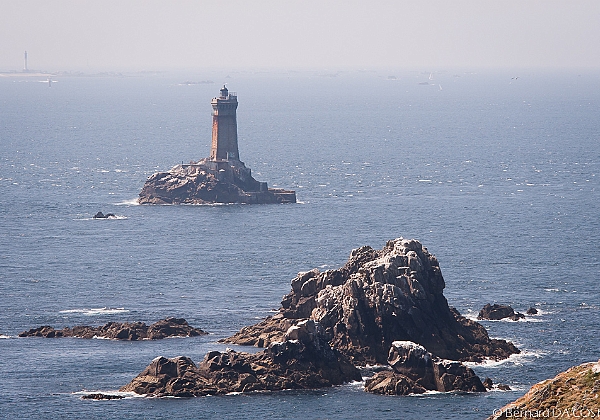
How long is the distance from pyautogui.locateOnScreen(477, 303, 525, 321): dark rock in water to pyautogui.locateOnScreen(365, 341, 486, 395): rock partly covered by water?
19290 millimetres

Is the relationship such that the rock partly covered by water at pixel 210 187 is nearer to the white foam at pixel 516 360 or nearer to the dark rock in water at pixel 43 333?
the dark rock in water at pixel 43 333

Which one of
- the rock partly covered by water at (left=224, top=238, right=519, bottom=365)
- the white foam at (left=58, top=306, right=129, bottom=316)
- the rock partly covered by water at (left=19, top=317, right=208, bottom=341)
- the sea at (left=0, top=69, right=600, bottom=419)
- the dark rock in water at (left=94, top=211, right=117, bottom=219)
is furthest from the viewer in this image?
the dark rock in water at (left=94, top=211, right=117, bottom=219)

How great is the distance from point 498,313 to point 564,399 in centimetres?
5408

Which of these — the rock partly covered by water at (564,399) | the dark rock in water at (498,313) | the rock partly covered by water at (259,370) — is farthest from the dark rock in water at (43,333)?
the rock partly covered by water at (564,399)

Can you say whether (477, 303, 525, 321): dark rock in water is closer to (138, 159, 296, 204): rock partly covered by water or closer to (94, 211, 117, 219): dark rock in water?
(94, 211, 117, 219): dark rock in water

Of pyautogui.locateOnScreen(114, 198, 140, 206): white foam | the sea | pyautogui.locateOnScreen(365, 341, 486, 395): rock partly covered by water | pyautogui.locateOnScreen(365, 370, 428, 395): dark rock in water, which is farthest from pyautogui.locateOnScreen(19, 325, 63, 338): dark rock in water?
pyautogui.locateOnScreen(114, 198, 140, 206): white foam

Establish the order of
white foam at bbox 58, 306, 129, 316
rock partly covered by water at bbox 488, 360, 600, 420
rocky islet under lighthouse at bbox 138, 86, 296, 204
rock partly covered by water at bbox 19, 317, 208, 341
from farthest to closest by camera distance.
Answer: rocky islet under lighthouse at bbox 138, 86, 296, 204
white foam at bbox 58, 306, 129, 316
rock partly covered by water at bbox 19, 317, 208, 341
rock partly covered by water at bbox 488, 360, 600, 420

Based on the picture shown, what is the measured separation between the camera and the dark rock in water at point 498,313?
111938mm

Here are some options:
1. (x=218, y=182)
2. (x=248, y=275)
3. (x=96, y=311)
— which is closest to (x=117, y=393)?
(x=96, y=311)

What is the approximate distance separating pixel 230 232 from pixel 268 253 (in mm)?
16003

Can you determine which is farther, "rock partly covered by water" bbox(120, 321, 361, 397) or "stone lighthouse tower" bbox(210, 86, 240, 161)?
"stone lighthouse tower" bbox(210, 86, 240, 161)

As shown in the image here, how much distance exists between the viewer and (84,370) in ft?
315

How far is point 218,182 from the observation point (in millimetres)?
184500

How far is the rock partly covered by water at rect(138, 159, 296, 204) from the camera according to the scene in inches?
7229
